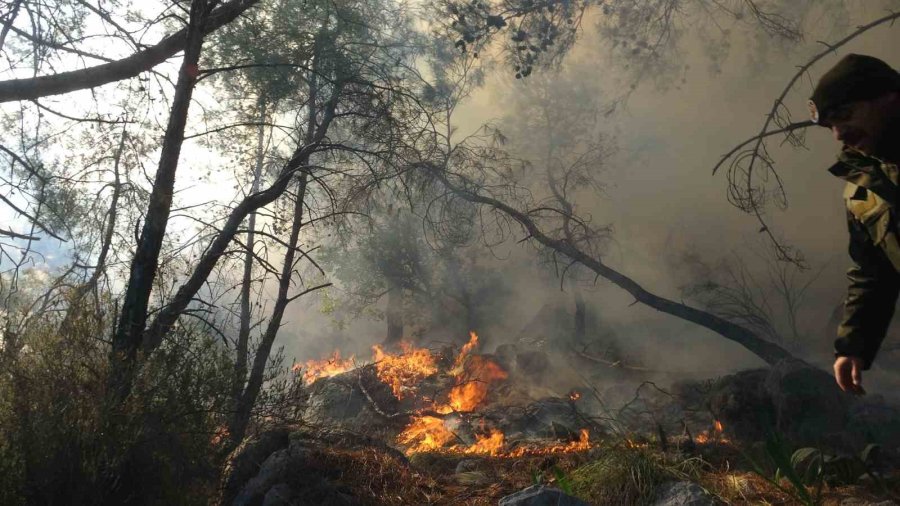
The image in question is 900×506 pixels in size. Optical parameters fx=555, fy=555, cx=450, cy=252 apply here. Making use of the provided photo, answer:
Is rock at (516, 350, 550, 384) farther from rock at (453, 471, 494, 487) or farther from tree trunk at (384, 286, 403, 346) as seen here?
rock at (453, 471, 494, 487)

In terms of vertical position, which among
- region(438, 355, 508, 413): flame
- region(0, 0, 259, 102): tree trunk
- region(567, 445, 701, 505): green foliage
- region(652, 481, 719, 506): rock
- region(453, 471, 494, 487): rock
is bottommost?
region(652, 481, 719, 506): rock

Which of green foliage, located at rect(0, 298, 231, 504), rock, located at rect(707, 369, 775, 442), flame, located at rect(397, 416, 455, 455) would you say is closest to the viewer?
green foliage, located at rect(0, 298, 231, 504)

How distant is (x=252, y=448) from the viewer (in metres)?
4.53

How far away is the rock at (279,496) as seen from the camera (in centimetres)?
368

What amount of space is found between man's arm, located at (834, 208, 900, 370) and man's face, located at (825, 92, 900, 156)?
12.5 inches

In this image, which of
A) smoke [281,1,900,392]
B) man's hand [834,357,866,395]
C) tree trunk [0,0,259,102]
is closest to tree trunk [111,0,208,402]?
tree trunk [0,0,259,102]

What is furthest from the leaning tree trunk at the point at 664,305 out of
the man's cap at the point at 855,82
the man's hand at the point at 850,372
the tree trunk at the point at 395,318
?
the tree trunk at the point at 395,318

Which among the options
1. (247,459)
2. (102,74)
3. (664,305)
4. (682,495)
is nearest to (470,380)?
(664,305)

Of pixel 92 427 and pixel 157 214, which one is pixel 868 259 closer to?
pixel 92 427

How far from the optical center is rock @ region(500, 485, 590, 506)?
3135 mm

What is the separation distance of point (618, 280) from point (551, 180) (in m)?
9.30

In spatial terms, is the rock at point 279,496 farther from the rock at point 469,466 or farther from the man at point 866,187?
the man at point 866,187

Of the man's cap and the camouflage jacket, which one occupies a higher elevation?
the man's cap

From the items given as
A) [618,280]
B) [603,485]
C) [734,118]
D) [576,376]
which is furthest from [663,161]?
[603,485]
